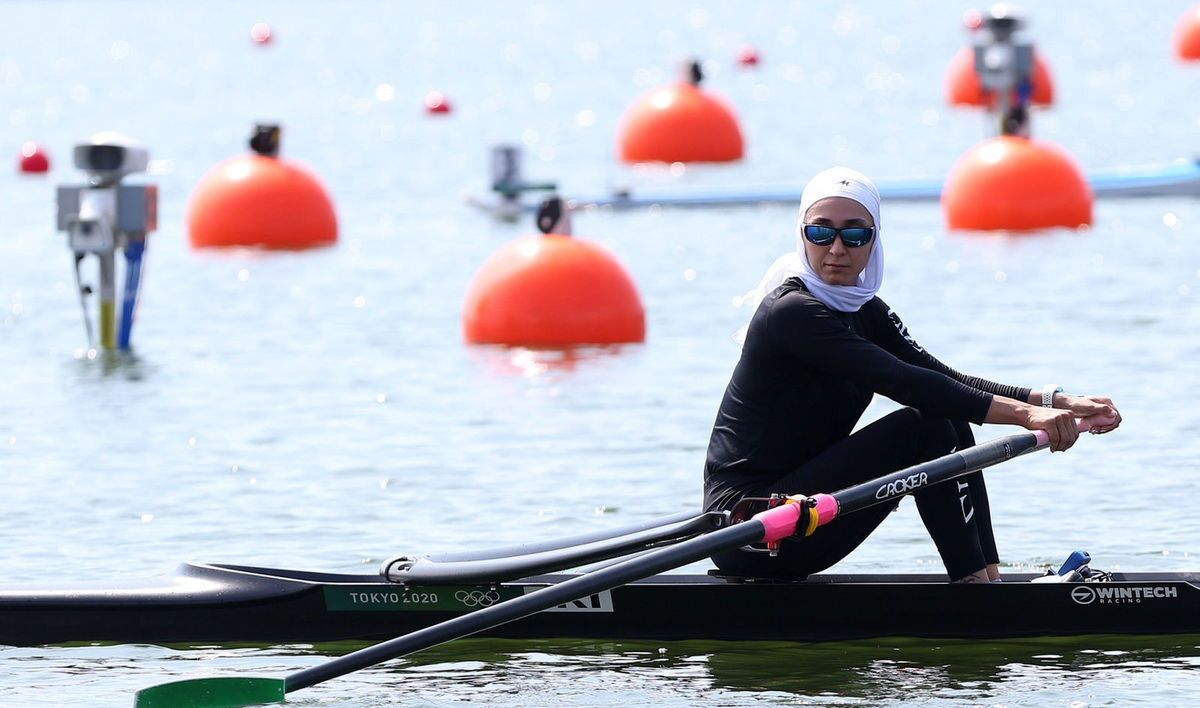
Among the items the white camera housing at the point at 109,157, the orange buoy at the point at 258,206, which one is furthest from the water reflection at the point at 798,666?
the orange buoy at the point at 258,206

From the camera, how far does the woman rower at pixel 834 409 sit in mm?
7129

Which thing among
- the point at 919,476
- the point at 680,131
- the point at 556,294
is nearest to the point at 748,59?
the point at 680,131

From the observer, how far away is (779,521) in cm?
685

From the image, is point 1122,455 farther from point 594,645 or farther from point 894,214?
point 894,214

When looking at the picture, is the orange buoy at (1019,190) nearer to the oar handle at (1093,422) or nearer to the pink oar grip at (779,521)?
the oar handle at (1093,422)

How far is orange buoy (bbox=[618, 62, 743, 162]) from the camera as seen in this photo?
1030 inches

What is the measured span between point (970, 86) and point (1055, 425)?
2594cm

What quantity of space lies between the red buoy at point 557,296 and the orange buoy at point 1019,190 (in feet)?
18.2

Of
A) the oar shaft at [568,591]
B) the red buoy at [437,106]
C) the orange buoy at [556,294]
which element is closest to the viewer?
the oar shaft at [568,591]

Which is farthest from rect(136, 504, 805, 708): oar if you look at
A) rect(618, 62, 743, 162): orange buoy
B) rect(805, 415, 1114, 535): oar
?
rect(618, 62, 743, 162): orange buoy

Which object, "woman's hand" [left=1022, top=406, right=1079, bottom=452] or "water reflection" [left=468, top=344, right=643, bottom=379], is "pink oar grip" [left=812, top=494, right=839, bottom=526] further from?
"water reflection" [left=468, top=344, right=643, bottom=379]

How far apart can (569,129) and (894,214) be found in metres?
11.9

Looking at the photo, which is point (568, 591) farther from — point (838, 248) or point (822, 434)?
point (838, 248)

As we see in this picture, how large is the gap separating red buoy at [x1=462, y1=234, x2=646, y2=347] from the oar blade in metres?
7.10
